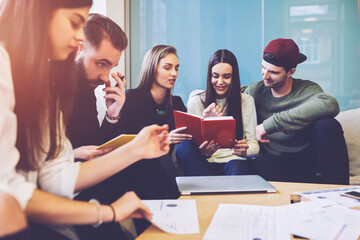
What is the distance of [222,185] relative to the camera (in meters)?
1.18

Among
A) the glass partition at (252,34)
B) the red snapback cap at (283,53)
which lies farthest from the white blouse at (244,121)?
the glass partition at (252,34)

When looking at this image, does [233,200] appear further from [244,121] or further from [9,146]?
[244,121]

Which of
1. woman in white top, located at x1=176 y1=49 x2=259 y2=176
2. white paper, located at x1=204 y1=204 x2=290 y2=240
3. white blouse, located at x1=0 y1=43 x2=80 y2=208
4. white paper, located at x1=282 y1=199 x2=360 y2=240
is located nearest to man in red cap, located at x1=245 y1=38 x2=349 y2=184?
woman in white top, located at x1=176 y1=49 x2=259 y2=176

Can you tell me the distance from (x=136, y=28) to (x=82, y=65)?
56.6 inches

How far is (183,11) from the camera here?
2.79 m

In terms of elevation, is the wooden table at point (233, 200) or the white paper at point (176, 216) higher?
the white paper at point (176, 216)

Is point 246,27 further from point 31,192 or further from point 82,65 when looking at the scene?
point 31,192

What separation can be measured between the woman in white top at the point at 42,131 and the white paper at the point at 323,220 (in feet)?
1.24

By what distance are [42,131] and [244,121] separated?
1532 millimetres

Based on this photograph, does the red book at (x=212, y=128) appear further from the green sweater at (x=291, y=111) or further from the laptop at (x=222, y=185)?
the green sweater at (x=291, y=111)

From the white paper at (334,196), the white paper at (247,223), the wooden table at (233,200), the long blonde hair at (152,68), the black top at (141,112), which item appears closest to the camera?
the white paper at (247,223)

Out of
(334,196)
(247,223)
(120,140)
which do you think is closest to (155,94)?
(120,140)

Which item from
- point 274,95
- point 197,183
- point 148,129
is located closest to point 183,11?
point 274,95

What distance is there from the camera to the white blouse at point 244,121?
1.98m
